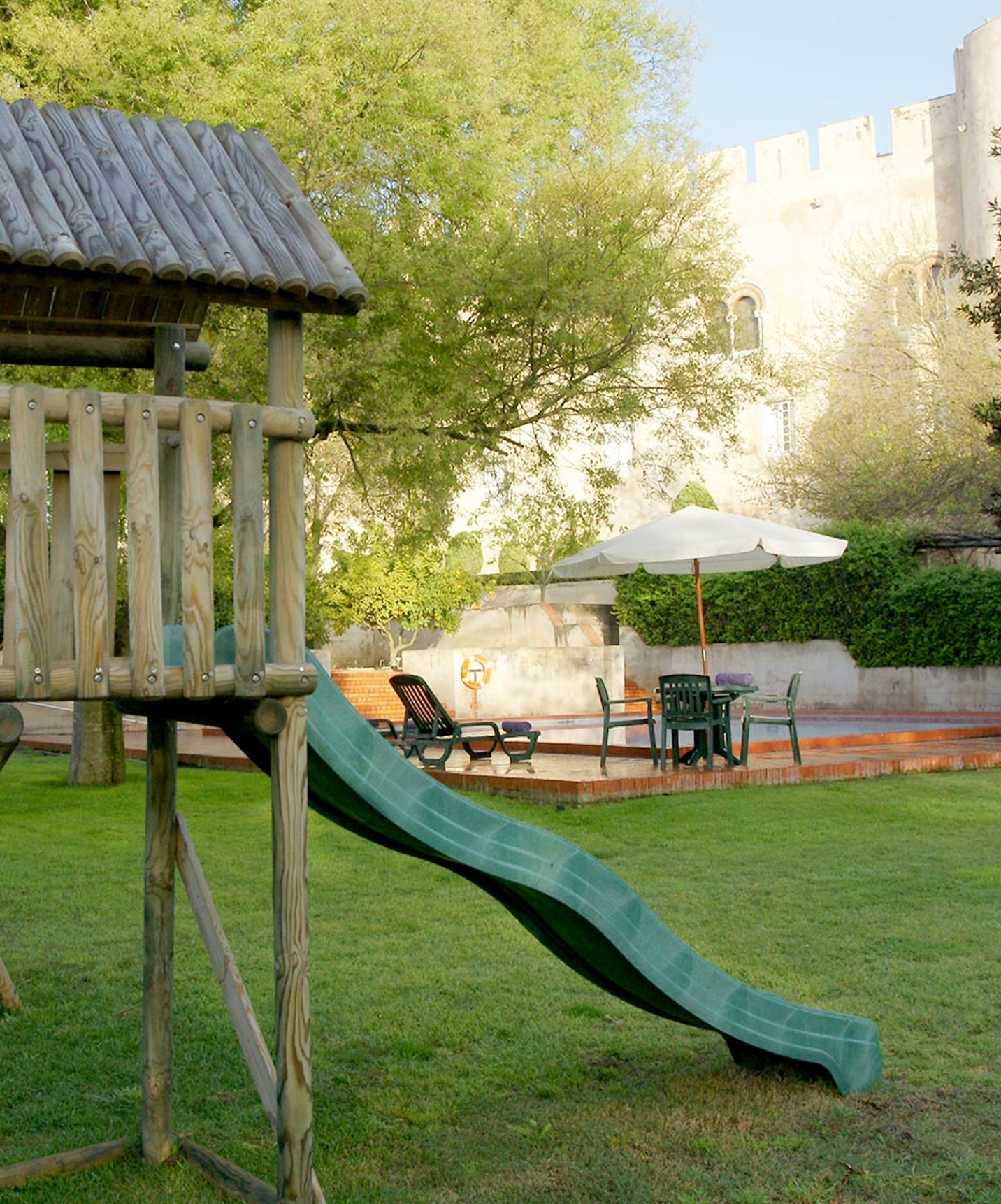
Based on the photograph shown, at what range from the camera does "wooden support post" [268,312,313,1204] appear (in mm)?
3666

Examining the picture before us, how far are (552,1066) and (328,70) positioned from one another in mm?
9969

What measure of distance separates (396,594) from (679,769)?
1562 cm

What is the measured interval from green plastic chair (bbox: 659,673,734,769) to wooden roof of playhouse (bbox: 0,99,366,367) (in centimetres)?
869

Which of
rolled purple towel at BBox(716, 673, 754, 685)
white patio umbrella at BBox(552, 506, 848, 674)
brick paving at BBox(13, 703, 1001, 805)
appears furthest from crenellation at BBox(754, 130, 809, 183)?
rolled purple towel at BBox(716, 673, 754, 685)

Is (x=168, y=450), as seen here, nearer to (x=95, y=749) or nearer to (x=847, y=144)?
(x=95, y=749)

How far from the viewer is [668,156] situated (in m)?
19.7

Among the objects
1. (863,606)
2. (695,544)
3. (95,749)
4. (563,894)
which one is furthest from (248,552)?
(863,606)

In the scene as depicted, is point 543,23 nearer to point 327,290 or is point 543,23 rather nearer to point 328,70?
point 328,70

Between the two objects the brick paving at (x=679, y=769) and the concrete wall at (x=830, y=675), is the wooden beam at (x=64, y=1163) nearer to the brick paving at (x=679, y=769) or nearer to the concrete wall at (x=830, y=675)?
the brick paving at (x=679, y=769)

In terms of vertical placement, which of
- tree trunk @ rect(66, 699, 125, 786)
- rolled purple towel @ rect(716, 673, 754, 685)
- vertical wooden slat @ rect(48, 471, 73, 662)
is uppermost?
vertical wooden slat @ rect(48, 471, 73, 662)

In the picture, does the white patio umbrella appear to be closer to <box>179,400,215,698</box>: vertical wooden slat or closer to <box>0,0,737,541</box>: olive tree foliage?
<box>0,0,737,541</box>: olive tree foliage

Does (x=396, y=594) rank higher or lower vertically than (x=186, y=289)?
higher

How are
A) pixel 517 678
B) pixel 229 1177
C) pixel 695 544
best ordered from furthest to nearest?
1. pixel 517 678
2. pixel 695 544
3. pixel 229 1177

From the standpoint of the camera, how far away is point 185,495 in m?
3.62
